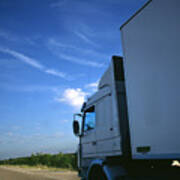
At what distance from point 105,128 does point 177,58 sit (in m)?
2.72

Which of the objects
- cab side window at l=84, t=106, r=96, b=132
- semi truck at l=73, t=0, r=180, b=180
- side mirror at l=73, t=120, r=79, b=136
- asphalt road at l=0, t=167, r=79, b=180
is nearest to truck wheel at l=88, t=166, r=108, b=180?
semi truck at l=73, t=0, r=180, b=180

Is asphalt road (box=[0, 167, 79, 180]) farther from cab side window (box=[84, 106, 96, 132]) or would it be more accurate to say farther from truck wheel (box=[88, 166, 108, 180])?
truck wheel (box=[88, 166, 108, 180])

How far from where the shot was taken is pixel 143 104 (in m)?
4.03

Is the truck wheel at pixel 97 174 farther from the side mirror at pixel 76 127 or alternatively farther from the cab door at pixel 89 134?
the side mirror at pixel 76 127

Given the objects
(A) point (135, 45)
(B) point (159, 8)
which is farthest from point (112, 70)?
(B) point (159, 8)

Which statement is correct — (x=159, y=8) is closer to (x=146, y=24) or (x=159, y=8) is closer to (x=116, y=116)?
(x=146, y=24)

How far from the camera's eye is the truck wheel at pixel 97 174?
5481 millimetres

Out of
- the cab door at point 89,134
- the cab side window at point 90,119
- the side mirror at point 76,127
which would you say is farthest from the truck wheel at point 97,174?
the side mirror at point 76,127

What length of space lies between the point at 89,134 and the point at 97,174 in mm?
1089

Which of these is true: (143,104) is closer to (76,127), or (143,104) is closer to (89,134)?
(89,134)

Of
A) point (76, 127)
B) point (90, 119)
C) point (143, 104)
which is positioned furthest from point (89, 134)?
point (143, 104)

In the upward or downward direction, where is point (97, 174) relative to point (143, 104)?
downward

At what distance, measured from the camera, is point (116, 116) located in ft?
17.0

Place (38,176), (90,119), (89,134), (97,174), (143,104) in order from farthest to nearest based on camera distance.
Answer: (38,176) < (90,119) < (89,134) < (97,174) < (143,104)
